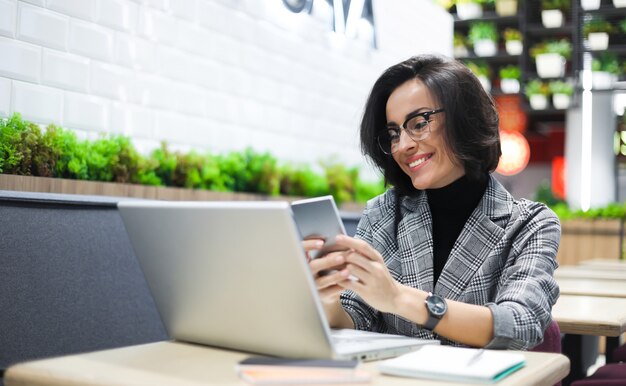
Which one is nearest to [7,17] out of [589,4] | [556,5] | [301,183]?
[301,183]

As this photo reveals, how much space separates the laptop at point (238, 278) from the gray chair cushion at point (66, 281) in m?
0.92

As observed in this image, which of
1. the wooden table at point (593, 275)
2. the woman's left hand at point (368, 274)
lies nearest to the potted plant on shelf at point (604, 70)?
the wooden table at point (593, 275)

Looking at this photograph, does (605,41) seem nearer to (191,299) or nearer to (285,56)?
(285,56)

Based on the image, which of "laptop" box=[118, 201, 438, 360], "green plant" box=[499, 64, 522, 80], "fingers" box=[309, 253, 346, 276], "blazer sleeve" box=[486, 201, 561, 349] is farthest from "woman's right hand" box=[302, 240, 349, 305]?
"green plant" box=[499, 64, 522, 80]

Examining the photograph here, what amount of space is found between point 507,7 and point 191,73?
712 centimetres

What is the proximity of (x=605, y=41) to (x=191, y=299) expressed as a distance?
8.90 m

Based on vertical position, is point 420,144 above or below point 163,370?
above

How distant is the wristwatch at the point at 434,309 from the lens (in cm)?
152

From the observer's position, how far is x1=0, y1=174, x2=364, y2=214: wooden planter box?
2463 millimetres

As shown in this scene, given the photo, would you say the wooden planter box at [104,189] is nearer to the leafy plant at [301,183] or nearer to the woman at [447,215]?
the leafy plant at [301,183]

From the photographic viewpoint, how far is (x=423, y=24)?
22.5ft

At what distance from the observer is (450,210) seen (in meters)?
1.96

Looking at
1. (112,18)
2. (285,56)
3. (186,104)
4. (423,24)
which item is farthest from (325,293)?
(423,24)

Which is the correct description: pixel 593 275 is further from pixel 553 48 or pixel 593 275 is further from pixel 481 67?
pixel 481 67
